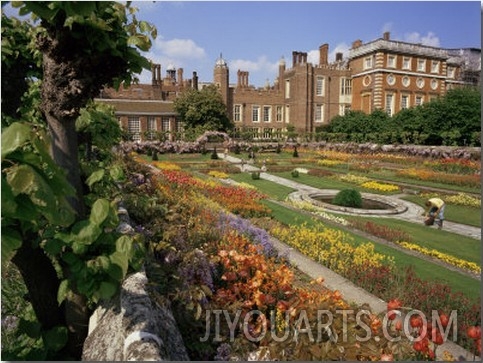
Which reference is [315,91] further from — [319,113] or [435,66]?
[435,66]

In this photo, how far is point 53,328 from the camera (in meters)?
2.65

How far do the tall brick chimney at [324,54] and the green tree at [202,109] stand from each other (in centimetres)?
1809

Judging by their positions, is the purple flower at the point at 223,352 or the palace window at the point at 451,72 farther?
the palace window at the point at 451,72

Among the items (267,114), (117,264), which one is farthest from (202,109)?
(117,264)

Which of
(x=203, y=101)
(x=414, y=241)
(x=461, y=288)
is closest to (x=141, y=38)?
(x=461, y=288)

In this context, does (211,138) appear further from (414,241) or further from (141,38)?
(141,38)

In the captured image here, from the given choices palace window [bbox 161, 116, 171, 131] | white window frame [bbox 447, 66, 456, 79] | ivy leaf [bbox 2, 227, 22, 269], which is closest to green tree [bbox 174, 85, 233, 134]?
palace window [bbox 161, 116, 171, 131]

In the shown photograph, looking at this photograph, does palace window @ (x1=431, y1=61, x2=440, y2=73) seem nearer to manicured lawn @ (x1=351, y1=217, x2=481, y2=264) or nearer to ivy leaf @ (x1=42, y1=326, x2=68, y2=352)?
manicured lawn @ (x1=351, y1=217, x2=481, y2=264)

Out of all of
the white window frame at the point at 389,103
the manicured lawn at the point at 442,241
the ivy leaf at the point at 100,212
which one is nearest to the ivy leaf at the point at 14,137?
the ivy leaf at the point at 100,212

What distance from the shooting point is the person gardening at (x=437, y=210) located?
10.5 meters

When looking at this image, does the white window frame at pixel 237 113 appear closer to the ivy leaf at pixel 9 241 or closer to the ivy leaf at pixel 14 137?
the ivy leaf at pixel 9 241

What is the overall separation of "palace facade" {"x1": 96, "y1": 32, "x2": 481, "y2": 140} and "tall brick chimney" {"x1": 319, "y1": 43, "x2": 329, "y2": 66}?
0.44 ft

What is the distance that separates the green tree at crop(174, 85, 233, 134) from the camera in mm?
40719

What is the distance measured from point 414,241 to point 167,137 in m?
32.4
